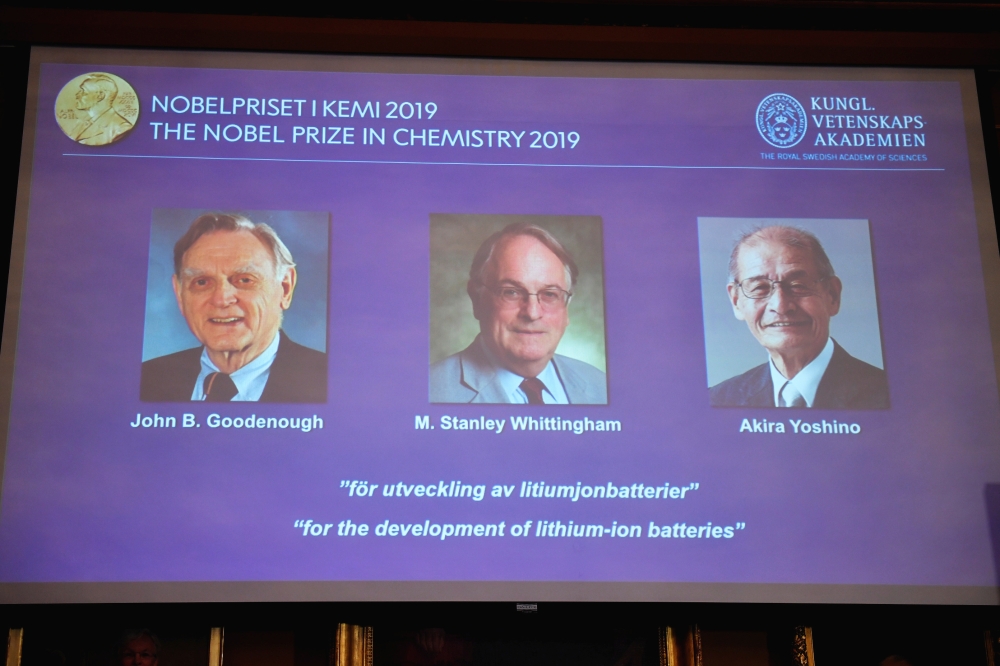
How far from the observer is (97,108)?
2.96m

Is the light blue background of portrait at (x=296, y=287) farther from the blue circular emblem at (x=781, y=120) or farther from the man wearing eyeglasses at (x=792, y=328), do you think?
the blue circular emblem at (x=781, y=120)

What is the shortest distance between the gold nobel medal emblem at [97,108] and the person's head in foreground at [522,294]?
1156mm

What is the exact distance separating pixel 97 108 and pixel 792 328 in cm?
220

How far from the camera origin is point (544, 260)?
2939 mm

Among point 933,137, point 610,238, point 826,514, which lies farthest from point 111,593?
point 933,137

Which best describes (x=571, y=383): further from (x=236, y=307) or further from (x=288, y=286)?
(x=236, y=307)

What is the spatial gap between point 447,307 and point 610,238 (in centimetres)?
54

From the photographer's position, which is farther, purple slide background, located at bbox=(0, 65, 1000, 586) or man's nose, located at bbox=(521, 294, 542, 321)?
man's nose, located at bbox=(521, 294, 542, 321)

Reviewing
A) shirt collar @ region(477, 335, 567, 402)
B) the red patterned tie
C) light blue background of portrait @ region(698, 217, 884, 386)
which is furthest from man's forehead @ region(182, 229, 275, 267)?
light blue background of portrait @ region(698, 217, 884, 386)

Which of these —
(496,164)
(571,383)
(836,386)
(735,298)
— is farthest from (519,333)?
(836,386)

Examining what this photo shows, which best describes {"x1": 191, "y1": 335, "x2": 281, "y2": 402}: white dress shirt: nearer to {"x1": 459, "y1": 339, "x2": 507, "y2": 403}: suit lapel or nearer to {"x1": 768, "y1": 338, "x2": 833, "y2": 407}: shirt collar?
{"x1": 459, "y1": 339, "x2": 507, "y2": 403}: suit lapel

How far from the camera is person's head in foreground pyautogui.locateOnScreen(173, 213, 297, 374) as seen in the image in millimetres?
2807

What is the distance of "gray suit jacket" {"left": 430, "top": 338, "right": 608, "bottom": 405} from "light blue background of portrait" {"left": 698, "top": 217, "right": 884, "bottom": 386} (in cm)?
36

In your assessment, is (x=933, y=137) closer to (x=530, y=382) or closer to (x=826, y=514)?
(x=826, y=514)
